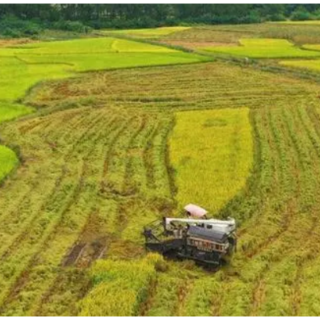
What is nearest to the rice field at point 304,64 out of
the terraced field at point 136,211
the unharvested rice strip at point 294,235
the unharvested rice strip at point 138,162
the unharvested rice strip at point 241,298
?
the terraced field at point 136,211

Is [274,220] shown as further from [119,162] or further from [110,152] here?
[110,152]

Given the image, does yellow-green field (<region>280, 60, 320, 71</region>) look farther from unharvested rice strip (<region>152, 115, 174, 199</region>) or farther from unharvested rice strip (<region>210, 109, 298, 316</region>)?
unharvested rice strip (<region>210, 109, 298, 316</region>)

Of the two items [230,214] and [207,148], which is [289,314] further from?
[207,148]

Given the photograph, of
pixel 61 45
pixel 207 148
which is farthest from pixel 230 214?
pixel 61 45

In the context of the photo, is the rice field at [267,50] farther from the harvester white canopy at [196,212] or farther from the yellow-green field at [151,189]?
the harvester white canopy at [196,212]

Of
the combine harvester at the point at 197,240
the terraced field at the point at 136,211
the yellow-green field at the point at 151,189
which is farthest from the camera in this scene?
the combine harvester at the point at 197,240

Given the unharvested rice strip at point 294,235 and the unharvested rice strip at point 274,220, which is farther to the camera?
the unharvested rice strip at point 274,220
